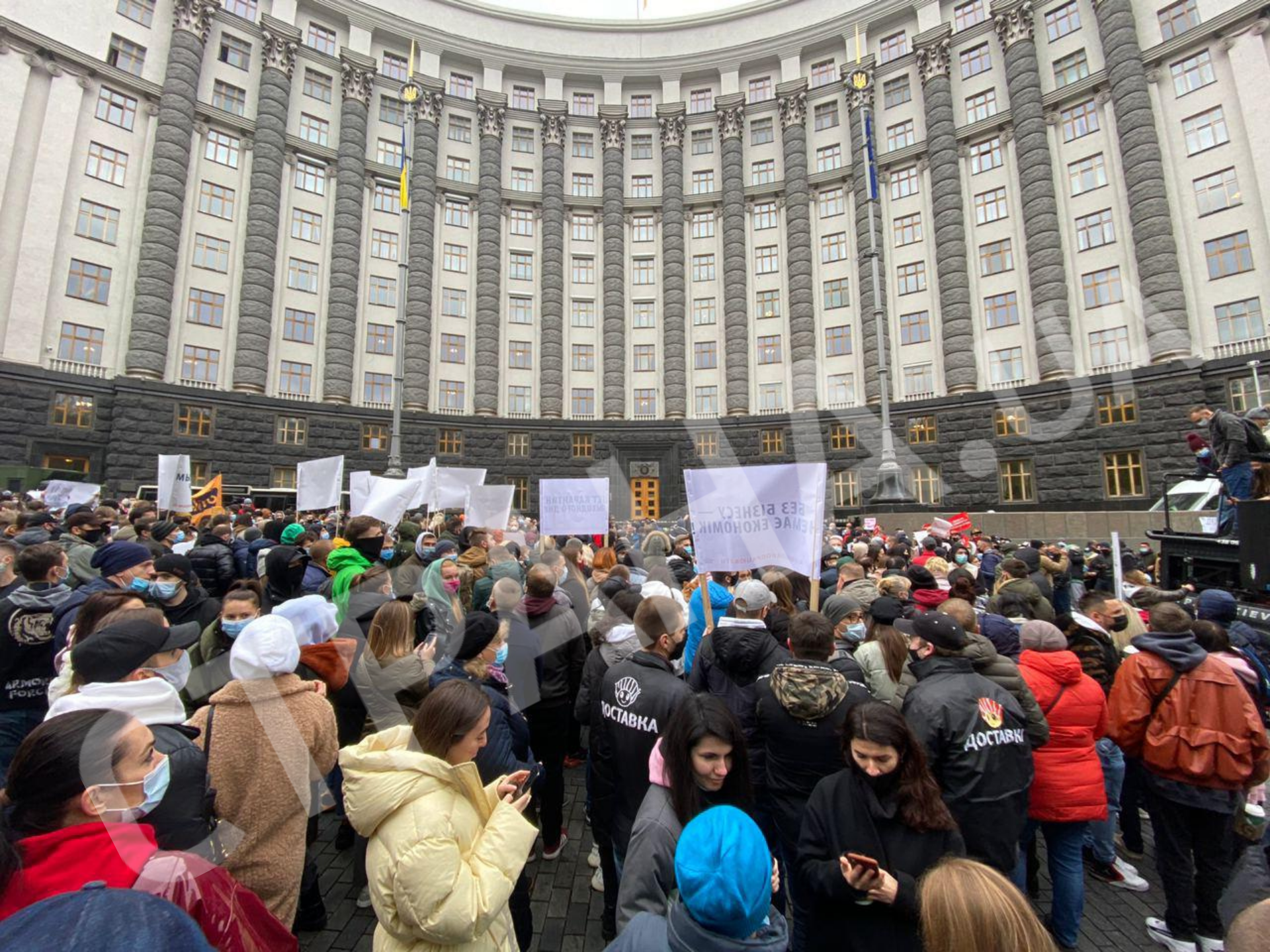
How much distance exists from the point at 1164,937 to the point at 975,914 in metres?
3.72

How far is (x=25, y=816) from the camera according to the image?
69.6 inches

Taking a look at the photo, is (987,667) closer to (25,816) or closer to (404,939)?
(404,939)

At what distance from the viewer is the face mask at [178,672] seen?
11.3 feet

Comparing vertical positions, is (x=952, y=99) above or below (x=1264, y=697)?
above

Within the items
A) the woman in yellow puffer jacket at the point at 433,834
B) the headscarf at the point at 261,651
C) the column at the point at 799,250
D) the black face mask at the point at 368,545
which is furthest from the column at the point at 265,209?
the woman in yellow puffer jacket at the point at 433,834

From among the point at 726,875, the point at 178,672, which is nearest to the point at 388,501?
the point at 178,672

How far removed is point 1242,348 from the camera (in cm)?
2192

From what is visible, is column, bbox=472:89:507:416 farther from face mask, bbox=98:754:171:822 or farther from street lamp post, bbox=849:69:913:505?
face mask, bbox=98:754:171:822

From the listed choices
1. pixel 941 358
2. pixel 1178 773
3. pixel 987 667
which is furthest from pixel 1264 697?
pixel 941 358

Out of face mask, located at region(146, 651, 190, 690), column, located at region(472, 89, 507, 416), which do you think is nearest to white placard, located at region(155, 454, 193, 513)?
face mask, located at region(146, 651, 190, 690)

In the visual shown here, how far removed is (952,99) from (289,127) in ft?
109

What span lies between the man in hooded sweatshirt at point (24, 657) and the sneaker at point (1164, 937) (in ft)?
24.3

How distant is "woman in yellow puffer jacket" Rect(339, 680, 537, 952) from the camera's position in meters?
2.09

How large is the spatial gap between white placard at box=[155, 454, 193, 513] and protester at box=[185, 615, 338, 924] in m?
11.9
